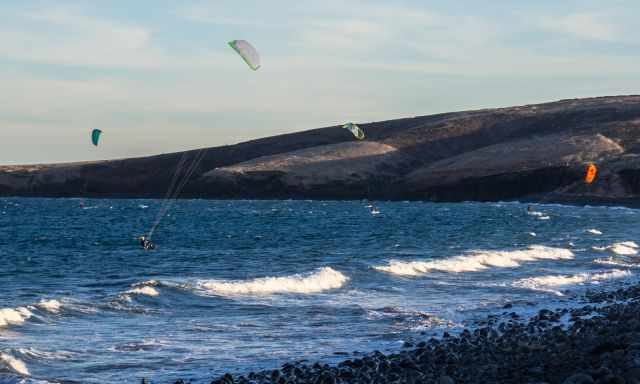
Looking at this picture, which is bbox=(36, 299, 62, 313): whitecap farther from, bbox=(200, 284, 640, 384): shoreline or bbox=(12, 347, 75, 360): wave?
bbox=(200, 284, 640, 384): shoreline

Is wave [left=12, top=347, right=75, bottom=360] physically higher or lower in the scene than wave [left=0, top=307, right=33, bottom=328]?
lower

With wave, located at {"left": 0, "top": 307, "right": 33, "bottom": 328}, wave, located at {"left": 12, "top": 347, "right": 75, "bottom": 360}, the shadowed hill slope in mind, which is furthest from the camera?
the shadowed hill slope

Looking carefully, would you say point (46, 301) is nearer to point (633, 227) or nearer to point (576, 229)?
point (576, 229)

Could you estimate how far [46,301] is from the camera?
26438mm

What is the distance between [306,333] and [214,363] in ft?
12.9

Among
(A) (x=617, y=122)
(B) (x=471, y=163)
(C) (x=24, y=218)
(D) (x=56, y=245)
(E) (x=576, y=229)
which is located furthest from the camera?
(A) (x=617, y=122)

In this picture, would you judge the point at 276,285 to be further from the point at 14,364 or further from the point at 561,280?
the point at 14,364

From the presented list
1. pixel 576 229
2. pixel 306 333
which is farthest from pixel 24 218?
pixel 306 333

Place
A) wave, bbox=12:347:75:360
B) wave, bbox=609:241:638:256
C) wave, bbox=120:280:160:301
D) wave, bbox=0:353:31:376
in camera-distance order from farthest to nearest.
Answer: wave, bbox=609:241:638:256, wave, bbox=120:280:160:301, wave, bbox=12:347:75:360, wave, bbox=0:353:31:376

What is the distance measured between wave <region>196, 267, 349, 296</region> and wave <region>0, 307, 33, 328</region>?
22.1 ft

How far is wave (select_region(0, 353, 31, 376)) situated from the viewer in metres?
18.1

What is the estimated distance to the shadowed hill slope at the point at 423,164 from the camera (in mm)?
123938

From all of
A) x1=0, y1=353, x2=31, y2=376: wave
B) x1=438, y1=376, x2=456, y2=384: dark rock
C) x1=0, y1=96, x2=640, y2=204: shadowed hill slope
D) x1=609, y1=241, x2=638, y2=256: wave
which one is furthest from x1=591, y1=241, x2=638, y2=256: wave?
x1=0, y1=96, x2=640, y2=204: shadowed hill slope

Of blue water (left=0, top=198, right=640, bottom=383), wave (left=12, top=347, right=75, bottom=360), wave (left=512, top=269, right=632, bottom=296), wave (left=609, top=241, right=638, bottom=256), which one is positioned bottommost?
wave (left=609, top=241, right=638, bottom=256)
